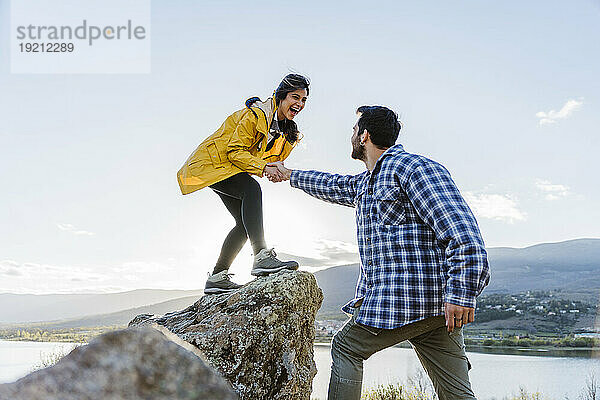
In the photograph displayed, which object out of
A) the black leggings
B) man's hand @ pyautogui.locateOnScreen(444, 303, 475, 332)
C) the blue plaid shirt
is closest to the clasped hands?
the black leggings

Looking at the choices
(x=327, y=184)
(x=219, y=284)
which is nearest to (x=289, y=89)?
(x=327, y=184)

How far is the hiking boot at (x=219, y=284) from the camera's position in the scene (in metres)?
3.96

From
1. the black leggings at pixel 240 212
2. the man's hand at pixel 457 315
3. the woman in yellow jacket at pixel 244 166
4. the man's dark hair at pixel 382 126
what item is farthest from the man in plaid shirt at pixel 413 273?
the black leggings at pixel 240 212

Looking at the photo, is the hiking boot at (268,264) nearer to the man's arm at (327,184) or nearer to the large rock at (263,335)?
the large rock at (263,335)

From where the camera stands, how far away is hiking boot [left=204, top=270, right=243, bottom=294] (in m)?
3.96

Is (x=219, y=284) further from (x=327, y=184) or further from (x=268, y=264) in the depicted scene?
(x=327, y=184)

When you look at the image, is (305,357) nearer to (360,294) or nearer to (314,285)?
(314,285)

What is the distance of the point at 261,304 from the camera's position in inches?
134

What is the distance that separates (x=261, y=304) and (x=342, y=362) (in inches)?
26.9

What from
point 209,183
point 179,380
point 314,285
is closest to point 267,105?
point 209,183

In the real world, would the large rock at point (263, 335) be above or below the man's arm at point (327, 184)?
below

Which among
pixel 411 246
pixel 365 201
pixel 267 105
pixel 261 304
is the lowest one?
pixel 261 304

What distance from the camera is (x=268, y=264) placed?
384cm

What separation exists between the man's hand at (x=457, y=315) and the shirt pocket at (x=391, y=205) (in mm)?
519
